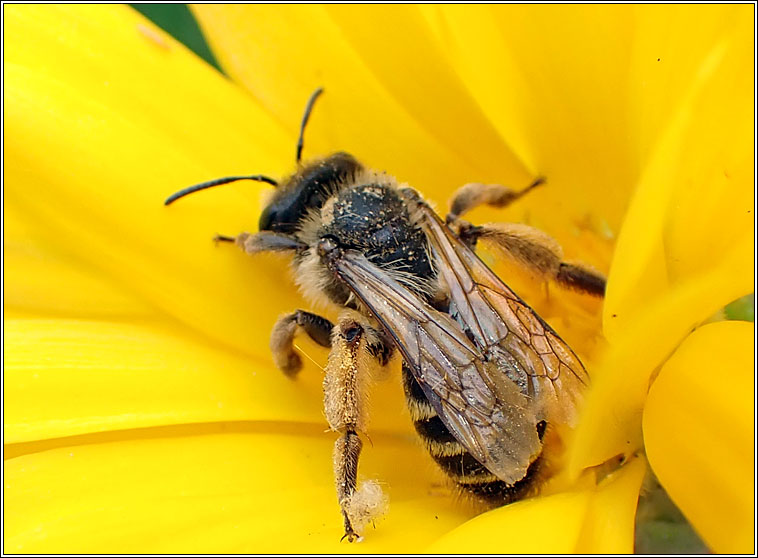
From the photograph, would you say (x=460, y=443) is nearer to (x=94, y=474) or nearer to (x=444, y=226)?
(x=444, y=226)

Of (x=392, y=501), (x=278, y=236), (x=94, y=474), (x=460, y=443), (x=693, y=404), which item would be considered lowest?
(x=94, y=474)

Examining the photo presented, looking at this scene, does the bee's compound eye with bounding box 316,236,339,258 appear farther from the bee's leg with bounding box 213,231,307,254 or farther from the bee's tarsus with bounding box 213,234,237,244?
the bee's tarsus with bounding box 213,234,237,244

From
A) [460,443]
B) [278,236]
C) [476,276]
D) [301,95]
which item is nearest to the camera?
[460,443]

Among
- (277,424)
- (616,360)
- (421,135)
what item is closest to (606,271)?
(421,135)

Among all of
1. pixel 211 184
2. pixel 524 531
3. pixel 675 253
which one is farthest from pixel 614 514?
pixel 211 184

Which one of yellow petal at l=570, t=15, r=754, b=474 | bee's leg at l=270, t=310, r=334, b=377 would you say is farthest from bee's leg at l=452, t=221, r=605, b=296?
yellow petal at l=570, t=15, r=754, b=474

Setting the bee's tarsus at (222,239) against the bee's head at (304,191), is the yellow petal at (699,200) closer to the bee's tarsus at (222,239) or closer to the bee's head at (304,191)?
the bee's head at (304,191)

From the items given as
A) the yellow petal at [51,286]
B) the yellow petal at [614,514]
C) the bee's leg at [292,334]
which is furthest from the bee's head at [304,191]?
the yellow petal at [614,514]
